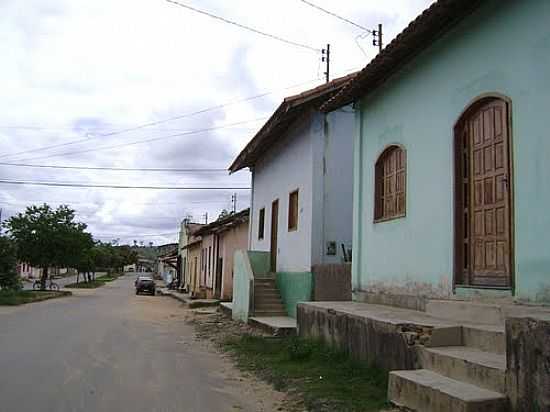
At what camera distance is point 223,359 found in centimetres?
1177

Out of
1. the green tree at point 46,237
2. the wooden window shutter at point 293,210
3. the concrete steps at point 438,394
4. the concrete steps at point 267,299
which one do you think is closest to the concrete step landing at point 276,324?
the concrete steps at point 267,299

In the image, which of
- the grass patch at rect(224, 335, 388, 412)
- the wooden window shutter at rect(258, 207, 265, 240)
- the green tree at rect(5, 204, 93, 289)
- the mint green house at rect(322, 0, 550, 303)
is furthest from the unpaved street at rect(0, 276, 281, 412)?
the green tree at rect(5, 204, 93, 289)

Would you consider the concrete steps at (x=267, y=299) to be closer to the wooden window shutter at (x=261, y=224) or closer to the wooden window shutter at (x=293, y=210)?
the wooden window shutter at (x=293, y=210)

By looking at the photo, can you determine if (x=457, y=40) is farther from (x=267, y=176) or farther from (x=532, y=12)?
(x=267, y=176)

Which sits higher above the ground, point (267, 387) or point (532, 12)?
point (532, 12)

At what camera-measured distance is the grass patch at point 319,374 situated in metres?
6.91

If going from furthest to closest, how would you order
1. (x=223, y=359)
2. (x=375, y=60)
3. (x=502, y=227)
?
1. (x=223, y=359)
2. (x=375, y=60)
3. (x=502, y=227)

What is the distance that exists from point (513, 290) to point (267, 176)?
1466 cm

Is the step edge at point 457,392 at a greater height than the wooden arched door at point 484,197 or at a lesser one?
lesser

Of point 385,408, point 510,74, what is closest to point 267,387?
point 385,408

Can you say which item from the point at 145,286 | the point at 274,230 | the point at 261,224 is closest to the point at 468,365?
the point at 274,230

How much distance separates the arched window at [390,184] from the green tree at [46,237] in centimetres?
3007

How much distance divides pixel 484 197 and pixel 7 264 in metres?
26.2

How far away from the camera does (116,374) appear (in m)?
9.45
